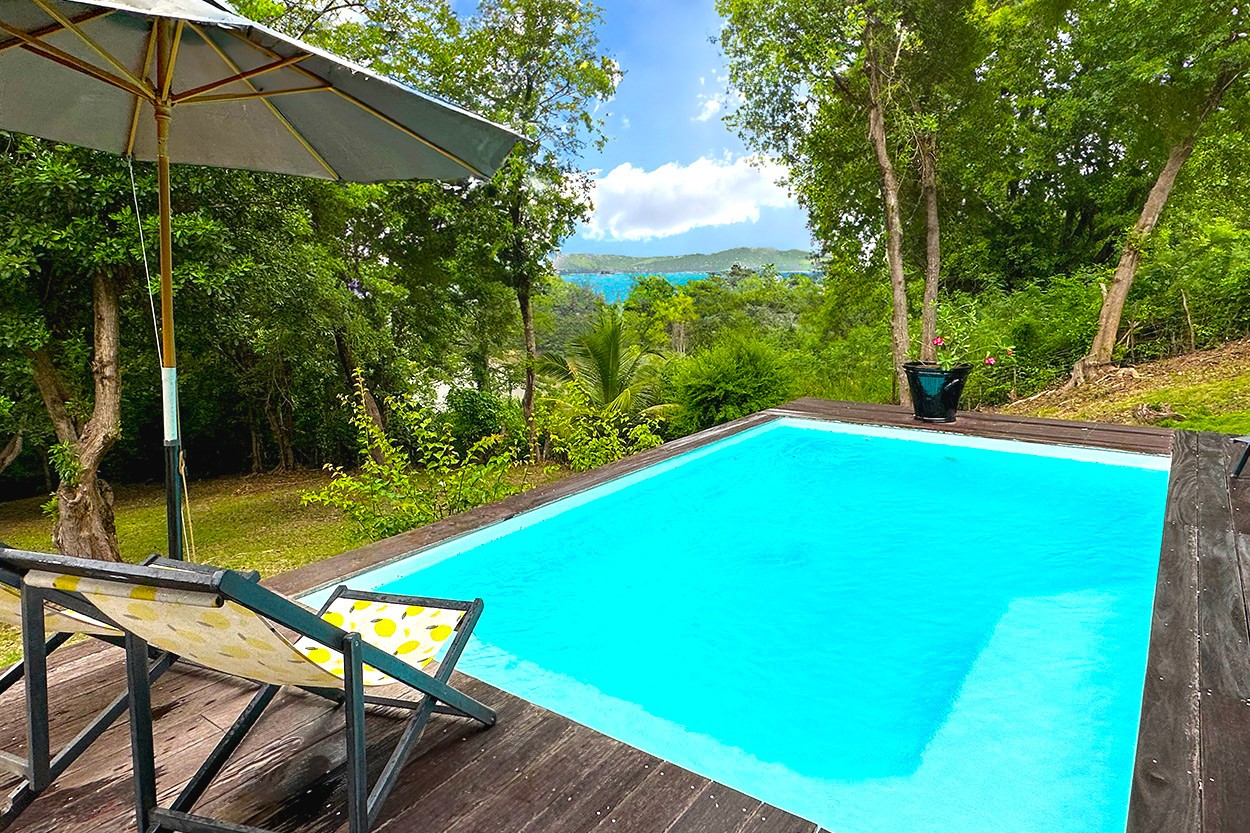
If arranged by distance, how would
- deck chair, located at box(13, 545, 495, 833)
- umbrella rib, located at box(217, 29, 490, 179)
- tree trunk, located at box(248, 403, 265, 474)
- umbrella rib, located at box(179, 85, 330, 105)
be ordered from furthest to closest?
1. tree trunk, located at box(248, 403, 265, 474)
2. umbrella rib, located at box(179, 85, 330, 105)
3. umbrella rib, located at box(217, 29, 490, 179)
4. deck chair, located at box(13, 545, 495, 833)

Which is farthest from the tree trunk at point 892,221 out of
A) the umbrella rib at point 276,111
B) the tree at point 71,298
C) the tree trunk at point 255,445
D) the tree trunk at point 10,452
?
the tree trunk at point 10,452

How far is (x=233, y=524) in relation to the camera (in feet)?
31.9

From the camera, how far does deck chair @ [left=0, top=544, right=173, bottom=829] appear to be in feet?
4.17

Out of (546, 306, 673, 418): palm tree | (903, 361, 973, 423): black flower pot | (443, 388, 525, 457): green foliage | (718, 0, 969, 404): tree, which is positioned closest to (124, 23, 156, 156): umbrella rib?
(903, 361, 973, 423): black flower pot

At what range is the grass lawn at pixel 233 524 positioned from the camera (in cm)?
791

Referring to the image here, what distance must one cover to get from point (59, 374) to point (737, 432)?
6.87 m

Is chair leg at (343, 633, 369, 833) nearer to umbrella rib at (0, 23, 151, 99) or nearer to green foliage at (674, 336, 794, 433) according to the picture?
umbrella rib at (0, 23, 151, 99)

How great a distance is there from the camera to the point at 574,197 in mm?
11711

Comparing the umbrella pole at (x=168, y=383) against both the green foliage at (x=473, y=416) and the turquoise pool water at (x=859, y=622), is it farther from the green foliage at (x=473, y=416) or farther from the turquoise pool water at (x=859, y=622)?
the green foliage at (x=473, y=416)

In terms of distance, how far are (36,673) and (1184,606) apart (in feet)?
11.0

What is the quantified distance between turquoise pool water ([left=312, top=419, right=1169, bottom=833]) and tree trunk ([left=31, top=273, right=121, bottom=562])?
506 centimetres

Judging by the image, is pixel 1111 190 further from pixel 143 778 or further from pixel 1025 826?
pixel 143 778

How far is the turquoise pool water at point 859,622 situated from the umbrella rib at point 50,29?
88.5 inches

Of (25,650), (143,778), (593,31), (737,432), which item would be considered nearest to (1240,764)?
(143,778)
